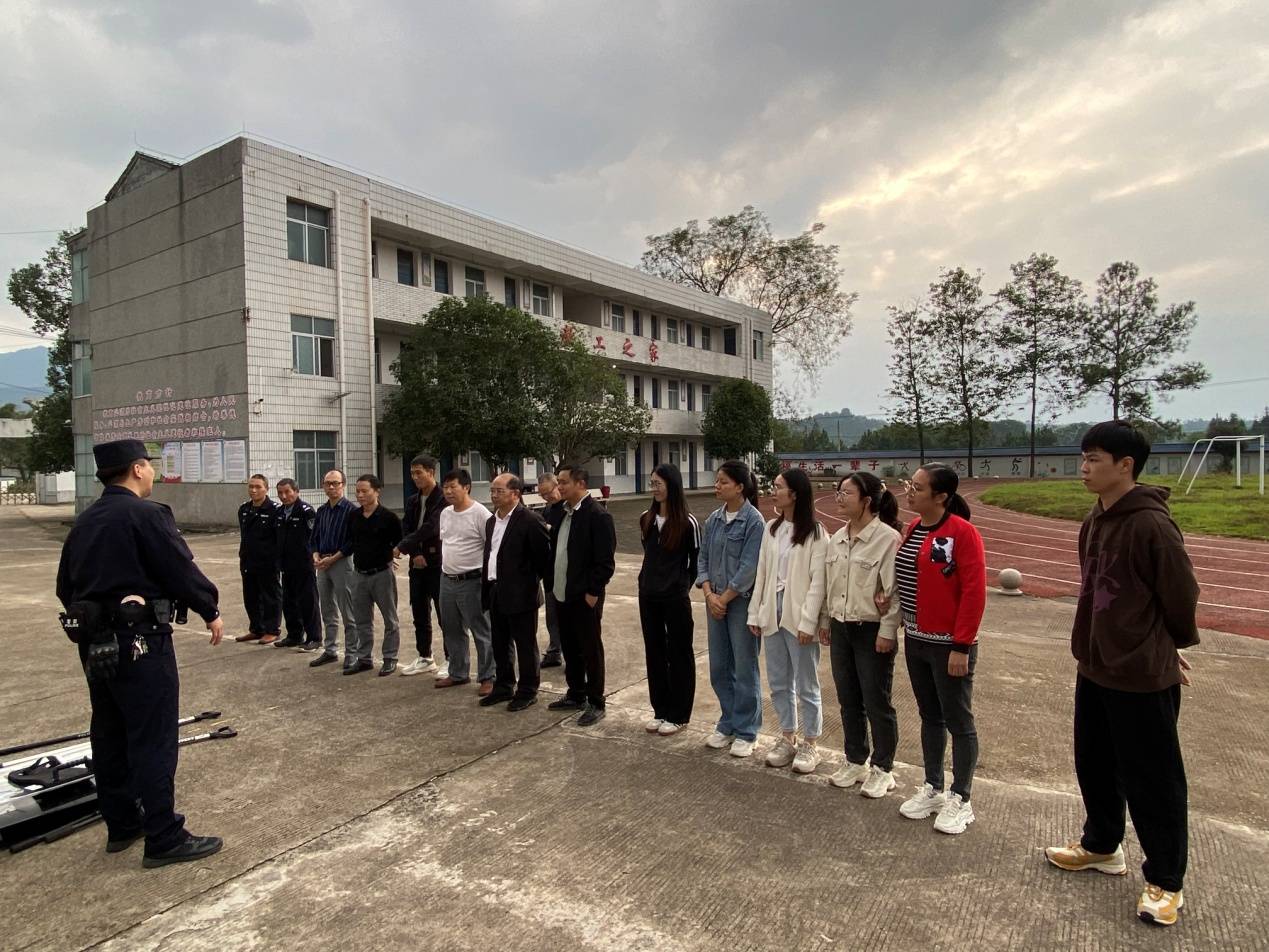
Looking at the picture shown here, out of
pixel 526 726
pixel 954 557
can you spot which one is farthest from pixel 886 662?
pixel 526 726

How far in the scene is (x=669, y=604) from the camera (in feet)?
14.9

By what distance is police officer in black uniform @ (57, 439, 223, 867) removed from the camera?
123 inches

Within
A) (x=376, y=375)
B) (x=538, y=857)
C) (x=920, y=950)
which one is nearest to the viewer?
(x=920, y=950)

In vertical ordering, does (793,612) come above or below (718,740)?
above

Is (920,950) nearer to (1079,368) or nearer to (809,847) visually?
(809,847)

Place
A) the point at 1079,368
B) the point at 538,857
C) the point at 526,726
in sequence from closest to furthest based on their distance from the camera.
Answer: the point at 538,857 < the point at 526,726 < the point at 1079,368

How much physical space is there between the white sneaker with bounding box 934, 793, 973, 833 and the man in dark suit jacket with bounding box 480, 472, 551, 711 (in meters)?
2.71

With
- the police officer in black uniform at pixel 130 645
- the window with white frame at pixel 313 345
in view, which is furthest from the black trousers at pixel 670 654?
the window with white frame at pixel 313 345

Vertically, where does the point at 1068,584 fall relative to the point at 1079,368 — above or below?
below

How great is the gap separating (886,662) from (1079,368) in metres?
49.8

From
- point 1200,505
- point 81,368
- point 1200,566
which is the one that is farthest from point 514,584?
point 81,368

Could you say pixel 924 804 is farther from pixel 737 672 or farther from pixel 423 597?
pixel 423 597

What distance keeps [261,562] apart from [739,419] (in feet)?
96.7

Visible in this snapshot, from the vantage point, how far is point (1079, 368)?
4559 cm
